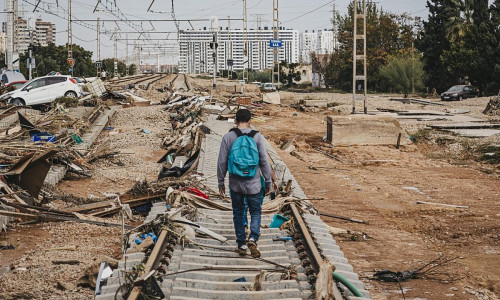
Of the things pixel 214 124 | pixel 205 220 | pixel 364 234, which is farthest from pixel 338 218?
pixel 214 124

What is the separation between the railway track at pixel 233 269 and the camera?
593 cm

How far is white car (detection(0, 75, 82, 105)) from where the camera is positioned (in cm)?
3428

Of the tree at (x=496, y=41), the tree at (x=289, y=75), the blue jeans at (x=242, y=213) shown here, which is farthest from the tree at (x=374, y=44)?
the blue jeans at (x=242, y=213)

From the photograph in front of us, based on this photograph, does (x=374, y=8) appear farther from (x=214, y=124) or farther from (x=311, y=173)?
(x=311, y=173)

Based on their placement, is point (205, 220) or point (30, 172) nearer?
point (205, 220)

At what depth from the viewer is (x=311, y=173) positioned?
55.2 ft

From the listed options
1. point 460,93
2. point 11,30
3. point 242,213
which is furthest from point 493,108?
point 242,213

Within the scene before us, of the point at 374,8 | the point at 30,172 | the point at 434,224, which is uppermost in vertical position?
the point at 374,8

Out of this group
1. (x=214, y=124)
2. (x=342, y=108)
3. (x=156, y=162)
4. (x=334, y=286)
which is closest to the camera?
(x=334, y=286)

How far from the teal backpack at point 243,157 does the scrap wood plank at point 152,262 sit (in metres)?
1.07

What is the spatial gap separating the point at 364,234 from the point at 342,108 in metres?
31.5

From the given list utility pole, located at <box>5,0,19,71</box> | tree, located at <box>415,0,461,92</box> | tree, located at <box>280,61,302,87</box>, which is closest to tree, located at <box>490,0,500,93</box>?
tree, located at <box>415,0,461,92</box>

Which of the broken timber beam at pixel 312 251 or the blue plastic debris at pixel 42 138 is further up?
the blue plastic debris at pixel 42 138

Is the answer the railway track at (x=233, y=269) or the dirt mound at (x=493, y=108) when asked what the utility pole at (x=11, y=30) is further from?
the railway track at (x=233, y=269)
